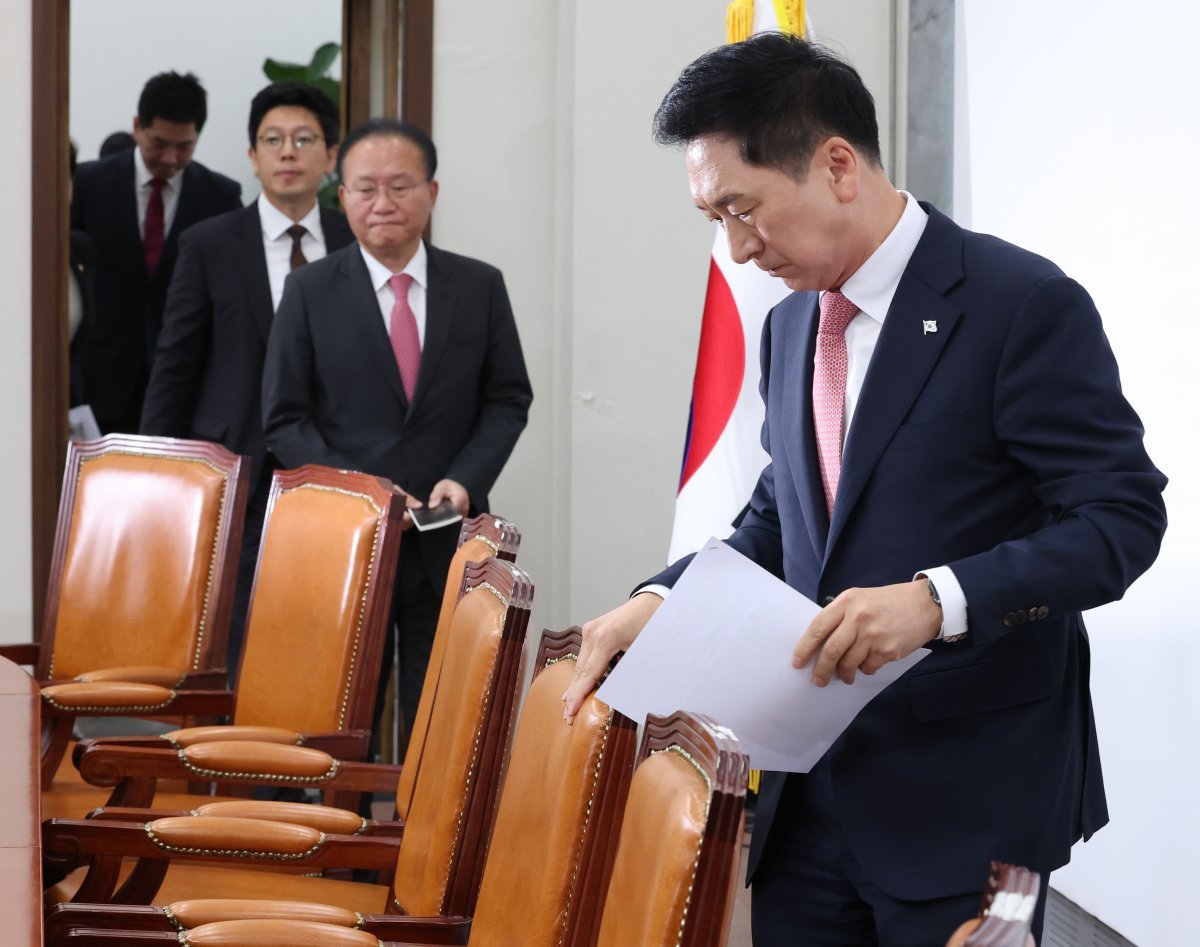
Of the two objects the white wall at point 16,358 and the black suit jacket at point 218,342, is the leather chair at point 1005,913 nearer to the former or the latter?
the black suit jacket at point 218,342

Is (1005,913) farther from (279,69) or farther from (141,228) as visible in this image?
(279,69)

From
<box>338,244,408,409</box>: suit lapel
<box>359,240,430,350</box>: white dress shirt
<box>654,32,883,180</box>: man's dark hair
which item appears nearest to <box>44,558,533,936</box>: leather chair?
<box>654,32,883,180</box>: man's dark hair

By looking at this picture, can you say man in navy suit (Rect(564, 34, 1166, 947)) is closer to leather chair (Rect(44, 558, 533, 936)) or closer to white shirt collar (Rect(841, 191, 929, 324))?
white shirt collar (Rect(841, 191, 929, 324))

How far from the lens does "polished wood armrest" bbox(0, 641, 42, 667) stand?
344 cm

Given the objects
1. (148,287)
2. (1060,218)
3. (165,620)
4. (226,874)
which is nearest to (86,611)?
(165,620)

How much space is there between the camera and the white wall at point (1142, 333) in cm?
269

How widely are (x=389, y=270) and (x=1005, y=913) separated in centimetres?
329

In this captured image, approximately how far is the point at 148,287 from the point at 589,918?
403 centimetres

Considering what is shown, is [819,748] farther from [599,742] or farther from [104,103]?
[104,103]

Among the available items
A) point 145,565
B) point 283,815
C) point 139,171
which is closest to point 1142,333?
point 283,815

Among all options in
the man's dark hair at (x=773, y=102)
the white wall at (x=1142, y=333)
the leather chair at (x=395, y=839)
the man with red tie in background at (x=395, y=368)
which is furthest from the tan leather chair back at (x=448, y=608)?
the man with red tie in background at (x=395, y=368)

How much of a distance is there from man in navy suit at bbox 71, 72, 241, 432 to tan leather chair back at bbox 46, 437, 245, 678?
167 cm

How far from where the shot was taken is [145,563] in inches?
135

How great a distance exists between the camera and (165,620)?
338 centimetres
